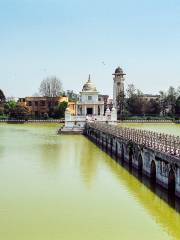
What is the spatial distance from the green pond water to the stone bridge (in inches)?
42.0

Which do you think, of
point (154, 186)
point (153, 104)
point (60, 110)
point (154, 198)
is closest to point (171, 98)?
point (153, 104)

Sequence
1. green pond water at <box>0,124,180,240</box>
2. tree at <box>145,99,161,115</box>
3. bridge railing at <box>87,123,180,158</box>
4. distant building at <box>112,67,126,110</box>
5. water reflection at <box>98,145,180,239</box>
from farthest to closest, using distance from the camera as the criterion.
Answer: distant building at <box>112,67,126,110</box>
tree at <box>145,99,161,115</box>
bridge railing at <box>87,123,180,158</box>
water reflection at <box>98,145,180,239</box>
green pond water at <box>0,124,180,240</box>

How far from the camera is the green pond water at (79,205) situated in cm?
1925

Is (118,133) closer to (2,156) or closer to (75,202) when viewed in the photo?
(2,156)

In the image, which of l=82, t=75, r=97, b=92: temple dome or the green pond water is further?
l=82, t=75, r=97, b=92: temple dome

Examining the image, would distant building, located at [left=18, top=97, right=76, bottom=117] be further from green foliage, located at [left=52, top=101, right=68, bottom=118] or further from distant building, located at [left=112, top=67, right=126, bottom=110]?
distant building, located at [left=112, top=67, right=126, bottom=110]

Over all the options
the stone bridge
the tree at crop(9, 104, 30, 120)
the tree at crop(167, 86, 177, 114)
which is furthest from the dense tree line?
the stone bridge

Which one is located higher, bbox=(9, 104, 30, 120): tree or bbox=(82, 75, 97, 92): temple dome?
bbox=(82, 75, 97, 92): temple dome

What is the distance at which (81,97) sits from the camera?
10250cm

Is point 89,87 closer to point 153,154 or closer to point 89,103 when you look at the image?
point 89,103

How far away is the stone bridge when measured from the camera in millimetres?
25188

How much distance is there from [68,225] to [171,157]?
7360mm

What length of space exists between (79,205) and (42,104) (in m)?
113

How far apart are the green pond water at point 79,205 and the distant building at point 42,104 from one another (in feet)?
308
